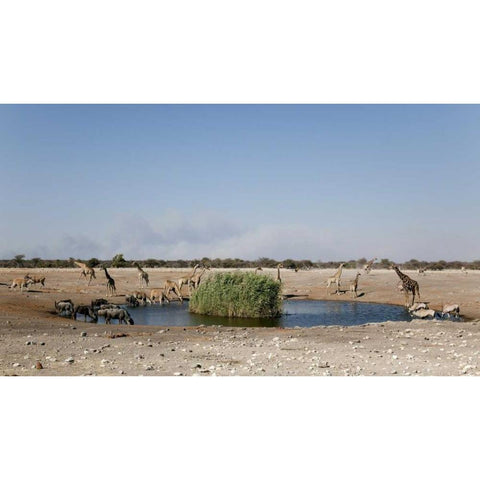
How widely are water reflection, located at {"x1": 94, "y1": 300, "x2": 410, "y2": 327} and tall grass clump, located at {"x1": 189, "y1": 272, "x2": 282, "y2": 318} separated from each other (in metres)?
0.51

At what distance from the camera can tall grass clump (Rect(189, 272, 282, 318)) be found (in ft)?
68.2

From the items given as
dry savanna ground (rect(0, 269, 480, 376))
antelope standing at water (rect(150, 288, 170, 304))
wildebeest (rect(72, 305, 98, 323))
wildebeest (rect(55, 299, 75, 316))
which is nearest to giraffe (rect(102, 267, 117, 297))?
antelope standing at water (rect(150, 288, 170, 304))

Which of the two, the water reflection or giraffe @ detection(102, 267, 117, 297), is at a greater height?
giraffe @ detection(102, 267, 117, 297)

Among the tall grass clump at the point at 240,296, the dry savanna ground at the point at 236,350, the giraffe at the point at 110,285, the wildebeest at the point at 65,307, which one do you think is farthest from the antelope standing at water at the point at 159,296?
the dry savanna ground at the point at 236,350

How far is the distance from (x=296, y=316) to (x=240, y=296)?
2.21 m

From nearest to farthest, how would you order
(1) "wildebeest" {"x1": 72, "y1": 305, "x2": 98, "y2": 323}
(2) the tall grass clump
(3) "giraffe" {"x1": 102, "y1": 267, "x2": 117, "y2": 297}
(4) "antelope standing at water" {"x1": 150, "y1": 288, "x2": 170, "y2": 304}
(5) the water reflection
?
1. (1) "wildebeest" {"x1": 72, "y1": 305, "x2": 98, "y2": 323}
2. (5) the water reflection
3. (2) the tall grass clump
4. (4) "antelope standing at water" {"x1": 150, "y1": 288, "x2": 170, "y2": 304}
5. (3) "giraffe" {"x1": 102, "y1": 267, "x2": 117, "y2": 297}

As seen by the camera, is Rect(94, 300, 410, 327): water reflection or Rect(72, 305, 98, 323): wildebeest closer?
Rect(72, 305, 98, 323): wildebeest

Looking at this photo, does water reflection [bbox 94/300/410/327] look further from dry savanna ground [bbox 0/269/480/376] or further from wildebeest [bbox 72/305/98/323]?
dry savanna ground [bbox 0/269/480/376]

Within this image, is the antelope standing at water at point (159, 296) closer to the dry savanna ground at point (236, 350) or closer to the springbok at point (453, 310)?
the dry savanna ground at point (236, 350)

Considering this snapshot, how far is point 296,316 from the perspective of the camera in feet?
69.5

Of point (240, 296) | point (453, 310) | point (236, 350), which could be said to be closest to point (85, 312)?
point (240, 296)

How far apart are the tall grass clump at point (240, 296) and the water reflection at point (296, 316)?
20.1 inches

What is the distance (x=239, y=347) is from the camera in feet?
37.3

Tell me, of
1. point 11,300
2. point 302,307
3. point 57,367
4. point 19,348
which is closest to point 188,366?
point 57,367
